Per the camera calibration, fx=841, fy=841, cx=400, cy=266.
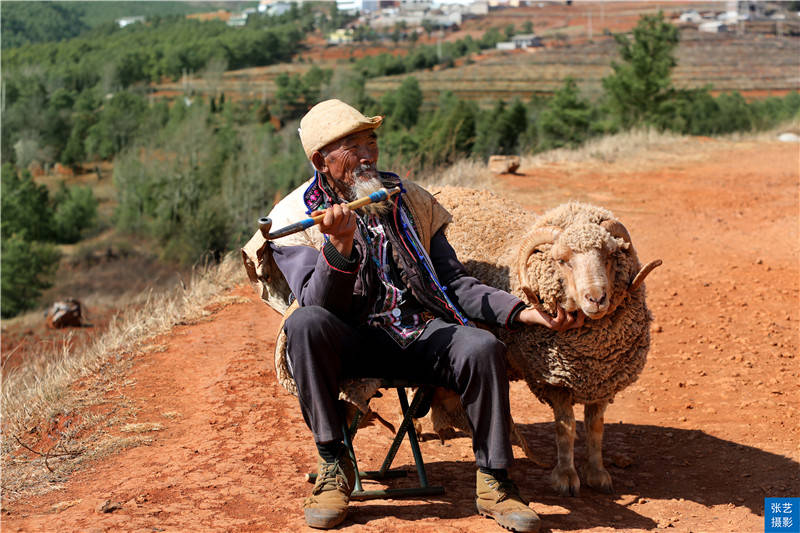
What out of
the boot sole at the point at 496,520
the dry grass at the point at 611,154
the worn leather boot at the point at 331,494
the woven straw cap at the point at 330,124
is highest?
the woven straw cap at the point at 330,124

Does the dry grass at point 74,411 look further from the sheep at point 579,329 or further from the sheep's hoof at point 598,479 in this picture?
the sheep's hoof at point 598,479

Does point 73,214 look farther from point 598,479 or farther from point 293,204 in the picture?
point 598,479

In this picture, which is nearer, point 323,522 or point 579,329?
point 323,522

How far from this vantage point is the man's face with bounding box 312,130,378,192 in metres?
4.31

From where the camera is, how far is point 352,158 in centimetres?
431

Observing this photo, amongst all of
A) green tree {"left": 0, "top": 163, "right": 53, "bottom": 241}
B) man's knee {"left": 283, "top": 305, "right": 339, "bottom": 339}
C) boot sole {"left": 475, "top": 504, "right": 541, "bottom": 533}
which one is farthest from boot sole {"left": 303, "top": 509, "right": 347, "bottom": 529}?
green tree {"left": 0, "top": 163, "right": 53, "bottom": 241}

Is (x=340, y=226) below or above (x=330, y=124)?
below

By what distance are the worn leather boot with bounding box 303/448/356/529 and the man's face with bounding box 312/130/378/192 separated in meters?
1.38

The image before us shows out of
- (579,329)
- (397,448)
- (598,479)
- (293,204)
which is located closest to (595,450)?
(598,479)

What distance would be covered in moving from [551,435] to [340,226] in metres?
2.71

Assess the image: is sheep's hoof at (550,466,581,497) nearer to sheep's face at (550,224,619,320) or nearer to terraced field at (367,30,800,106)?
sheep's face at (550,224,619,320)

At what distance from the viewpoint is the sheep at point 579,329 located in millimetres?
4219

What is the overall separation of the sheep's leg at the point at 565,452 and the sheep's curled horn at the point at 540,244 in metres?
0.61

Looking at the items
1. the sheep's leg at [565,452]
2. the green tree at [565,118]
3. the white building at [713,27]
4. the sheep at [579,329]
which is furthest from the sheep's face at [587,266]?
the white building at [713,27]
